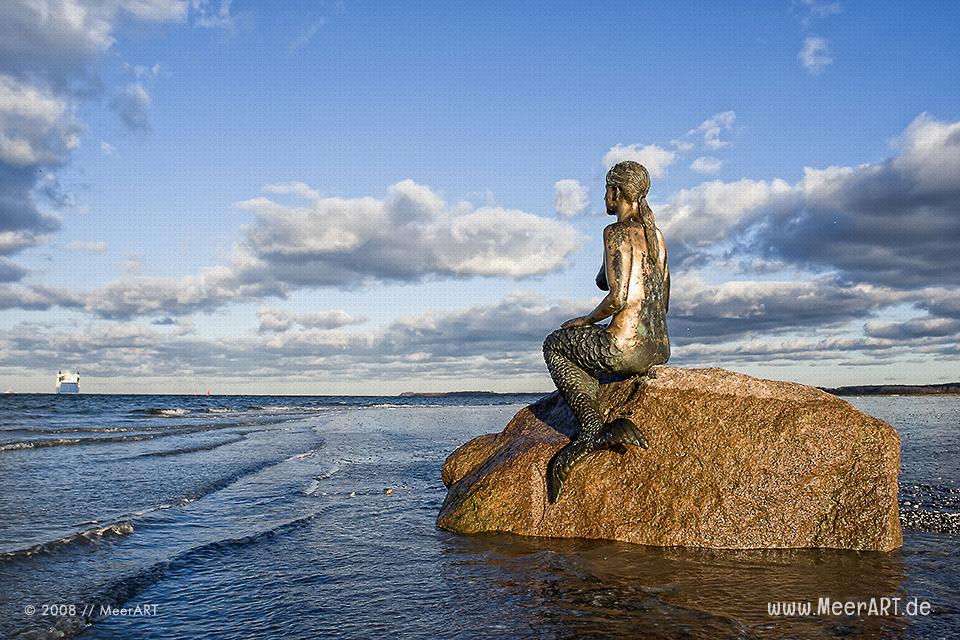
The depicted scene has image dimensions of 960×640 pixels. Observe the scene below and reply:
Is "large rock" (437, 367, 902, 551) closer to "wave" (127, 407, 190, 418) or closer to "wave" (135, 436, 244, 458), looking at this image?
"wave" (135, 436, 244, 458)

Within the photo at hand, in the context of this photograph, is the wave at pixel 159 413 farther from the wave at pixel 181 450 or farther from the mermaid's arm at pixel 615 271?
the mermaid's arm at pixel 615 271

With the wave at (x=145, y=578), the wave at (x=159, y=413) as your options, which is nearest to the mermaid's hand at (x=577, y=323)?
the wave at (x=145, y=578)

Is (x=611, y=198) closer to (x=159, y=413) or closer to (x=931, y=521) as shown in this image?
(x=931, y=521)

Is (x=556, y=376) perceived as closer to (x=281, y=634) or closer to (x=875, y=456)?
(x=875, y=456)

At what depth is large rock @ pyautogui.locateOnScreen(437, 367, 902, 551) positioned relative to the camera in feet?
19.0

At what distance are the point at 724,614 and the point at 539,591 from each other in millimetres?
1260

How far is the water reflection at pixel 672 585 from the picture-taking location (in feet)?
12.7

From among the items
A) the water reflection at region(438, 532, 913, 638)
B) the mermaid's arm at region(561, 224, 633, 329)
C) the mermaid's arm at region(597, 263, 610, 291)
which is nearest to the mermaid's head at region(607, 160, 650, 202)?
the mermaid's arm at region(561, 224, 633, 329)

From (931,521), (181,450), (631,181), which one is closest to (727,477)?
(931,521)

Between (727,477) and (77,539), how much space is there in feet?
21.7

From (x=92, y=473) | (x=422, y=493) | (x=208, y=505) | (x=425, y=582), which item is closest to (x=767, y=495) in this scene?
(x=425, y=582)

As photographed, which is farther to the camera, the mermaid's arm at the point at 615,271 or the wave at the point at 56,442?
the wave at the point at 56,442

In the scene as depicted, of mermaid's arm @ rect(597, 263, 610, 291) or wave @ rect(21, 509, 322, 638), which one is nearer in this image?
wave @ rect(21, 509, 322, 638)

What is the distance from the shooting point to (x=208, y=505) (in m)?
8.93
